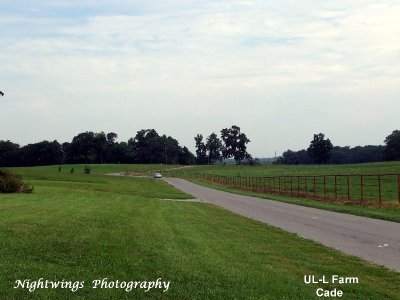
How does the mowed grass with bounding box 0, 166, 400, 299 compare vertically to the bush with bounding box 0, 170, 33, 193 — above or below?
below

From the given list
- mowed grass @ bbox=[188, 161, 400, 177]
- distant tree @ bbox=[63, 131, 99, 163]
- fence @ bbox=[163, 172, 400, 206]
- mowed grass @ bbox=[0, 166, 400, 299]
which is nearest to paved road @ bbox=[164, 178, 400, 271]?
mowed grass @ bbox=[0, 166, 400, 299]

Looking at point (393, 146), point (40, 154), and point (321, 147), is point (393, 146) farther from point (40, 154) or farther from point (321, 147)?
point (40, 154)

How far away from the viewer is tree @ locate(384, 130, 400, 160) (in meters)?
159

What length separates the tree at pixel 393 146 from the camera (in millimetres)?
159250

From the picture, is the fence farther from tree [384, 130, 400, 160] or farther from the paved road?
tree [384, 130, 400, 160]

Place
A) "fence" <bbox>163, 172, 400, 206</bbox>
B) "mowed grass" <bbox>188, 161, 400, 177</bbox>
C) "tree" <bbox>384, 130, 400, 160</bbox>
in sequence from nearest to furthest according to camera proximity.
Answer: "fence" <bbox>163, 172, 400, 206</bbox>, "mowed grass" <bbox>188, 161, 400, 177</bbox>, "tree" <bbox>384, 130, 400, 160</bbox>

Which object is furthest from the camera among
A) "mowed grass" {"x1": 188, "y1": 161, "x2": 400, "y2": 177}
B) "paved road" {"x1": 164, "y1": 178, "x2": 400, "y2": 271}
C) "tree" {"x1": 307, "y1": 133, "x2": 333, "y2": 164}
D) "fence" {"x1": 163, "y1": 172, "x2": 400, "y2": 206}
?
"tree" {"x1": 307, "y1": 133, "x2": 333, "y2": 164}

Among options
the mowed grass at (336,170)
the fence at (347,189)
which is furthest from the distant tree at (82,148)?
the fence at (347,189)

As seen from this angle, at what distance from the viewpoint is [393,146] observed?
161500 mm

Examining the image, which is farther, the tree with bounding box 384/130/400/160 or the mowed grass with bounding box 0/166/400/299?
the tree with bounding box 384/130/400/160

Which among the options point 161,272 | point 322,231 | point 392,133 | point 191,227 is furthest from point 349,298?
point 392,133

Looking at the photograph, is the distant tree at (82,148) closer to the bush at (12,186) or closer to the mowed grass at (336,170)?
the mowed grass at (336,170)

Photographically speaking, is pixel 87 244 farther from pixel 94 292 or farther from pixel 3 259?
pixel 94 292

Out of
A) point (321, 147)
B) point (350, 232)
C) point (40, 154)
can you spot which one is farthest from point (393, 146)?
point (350, 232)
